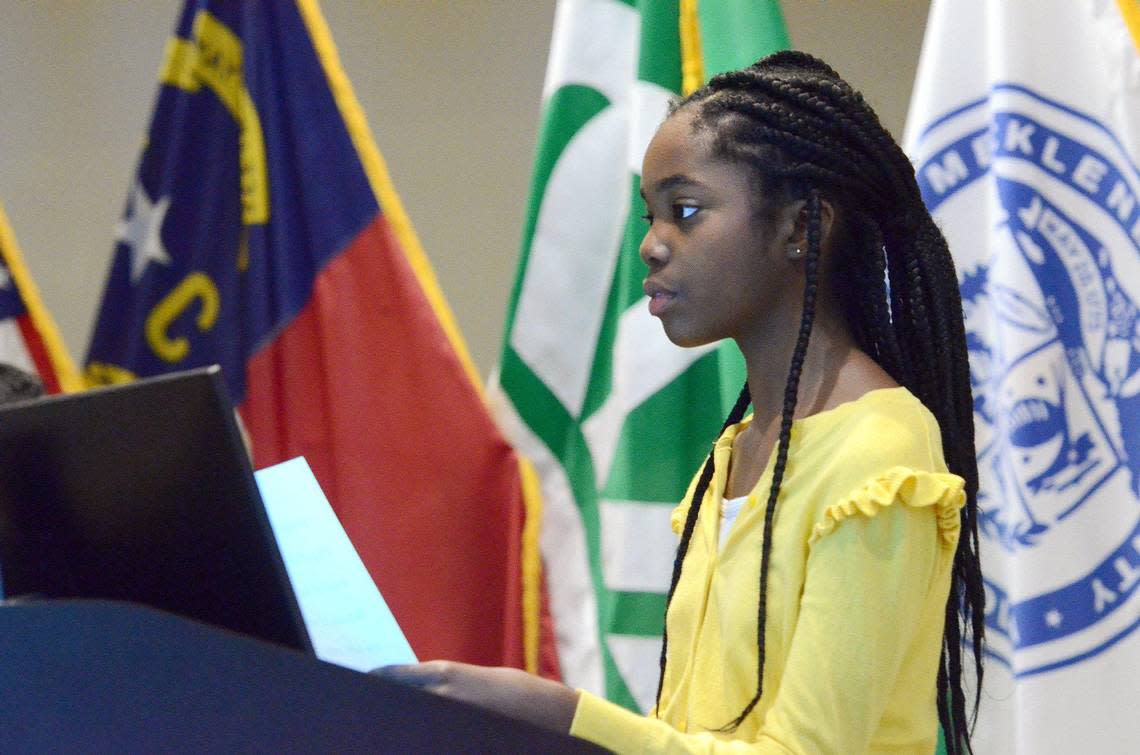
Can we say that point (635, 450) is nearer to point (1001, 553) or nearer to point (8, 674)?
point (1001, 553)

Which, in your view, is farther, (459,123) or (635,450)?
(459,123)

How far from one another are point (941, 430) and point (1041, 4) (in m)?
0.81

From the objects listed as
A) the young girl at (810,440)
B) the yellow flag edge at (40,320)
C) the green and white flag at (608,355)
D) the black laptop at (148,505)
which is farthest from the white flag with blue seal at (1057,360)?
the yellow flag edge at (40,320)

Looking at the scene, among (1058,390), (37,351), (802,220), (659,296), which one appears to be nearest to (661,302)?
(659,296)

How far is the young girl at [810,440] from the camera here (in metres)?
0.78

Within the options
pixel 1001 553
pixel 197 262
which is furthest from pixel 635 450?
pixel 197 262

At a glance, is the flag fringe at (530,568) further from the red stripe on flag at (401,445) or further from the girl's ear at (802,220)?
the girl's ear at (802,220)

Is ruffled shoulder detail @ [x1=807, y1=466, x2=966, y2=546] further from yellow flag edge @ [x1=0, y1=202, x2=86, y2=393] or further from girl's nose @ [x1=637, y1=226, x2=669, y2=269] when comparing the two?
yellow flag edge @ [x1=0, y1=202, x2=86, y2=393]

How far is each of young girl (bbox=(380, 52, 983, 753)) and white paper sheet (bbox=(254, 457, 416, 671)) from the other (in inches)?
4.5

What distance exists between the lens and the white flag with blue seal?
1.43 meters

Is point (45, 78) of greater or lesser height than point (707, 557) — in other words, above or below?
above

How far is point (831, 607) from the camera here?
78 cm

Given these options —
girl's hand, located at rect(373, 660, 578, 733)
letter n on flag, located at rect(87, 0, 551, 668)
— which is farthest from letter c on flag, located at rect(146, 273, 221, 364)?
girl's hand, located at rect(373, 660, 578, 733)

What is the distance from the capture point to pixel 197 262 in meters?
1.88
